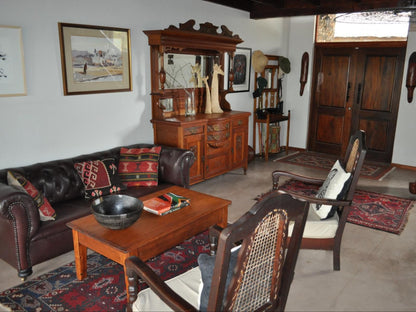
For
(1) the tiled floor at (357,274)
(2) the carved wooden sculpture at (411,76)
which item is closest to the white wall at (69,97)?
(1) the tiled floor at (357,274)

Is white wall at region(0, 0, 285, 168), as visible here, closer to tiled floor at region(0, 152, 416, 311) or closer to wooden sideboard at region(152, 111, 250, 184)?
wooden sideboard at region(152, 111, 250, 184)

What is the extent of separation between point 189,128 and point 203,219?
1.81 meters

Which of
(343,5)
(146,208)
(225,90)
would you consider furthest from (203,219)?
(343,5)

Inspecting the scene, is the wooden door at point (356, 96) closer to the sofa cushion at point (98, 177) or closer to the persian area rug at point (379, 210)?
the persian area rug at point (379, 210)

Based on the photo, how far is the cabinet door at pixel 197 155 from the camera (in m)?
4.56

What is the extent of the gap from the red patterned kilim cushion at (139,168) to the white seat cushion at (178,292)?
187cm

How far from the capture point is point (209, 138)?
4824 millimetres

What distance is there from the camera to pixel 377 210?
4.22 m

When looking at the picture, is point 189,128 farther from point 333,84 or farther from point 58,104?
point 333,84

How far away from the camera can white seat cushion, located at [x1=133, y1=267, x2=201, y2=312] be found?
1796 mm

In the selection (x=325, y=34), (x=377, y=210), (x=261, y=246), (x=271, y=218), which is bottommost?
(x=377, y=210)

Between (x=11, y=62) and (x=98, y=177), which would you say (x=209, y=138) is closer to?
(x=98, y=177)

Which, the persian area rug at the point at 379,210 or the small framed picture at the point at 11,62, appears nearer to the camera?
the small framed picture at the point at 11,62

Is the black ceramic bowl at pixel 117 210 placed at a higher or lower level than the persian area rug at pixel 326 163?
higher
